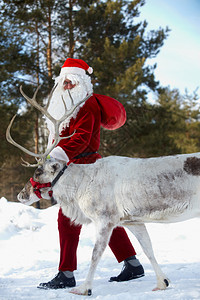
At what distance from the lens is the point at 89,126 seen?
9.97 feet

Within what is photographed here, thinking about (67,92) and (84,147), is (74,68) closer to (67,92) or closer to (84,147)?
(67,92)

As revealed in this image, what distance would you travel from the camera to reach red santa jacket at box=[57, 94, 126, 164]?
9.73 ft

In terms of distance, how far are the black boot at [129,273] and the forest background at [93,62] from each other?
8.83 m

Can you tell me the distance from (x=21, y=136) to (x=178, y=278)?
33.4 ft

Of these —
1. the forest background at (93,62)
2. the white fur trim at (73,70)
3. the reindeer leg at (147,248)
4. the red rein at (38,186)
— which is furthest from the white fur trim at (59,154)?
the forest background at (93,62)

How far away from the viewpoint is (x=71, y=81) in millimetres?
3436

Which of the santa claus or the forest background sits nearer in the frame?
the santa claus

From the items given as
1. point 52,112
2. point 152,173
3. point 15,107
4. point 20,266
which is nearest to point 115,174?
point 152,173

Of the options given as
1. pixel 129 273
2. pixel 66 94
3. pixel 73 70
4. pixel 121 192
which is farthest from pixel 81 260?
pixel 73 70

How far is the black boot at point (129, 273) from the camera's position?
309cm

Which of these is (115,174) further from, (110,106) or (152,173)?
(110,106)

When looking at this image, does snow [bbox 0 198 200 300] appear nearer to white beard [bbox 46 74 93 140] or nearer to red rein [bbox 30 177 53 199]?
red rein [bbox 30 177 53 199]

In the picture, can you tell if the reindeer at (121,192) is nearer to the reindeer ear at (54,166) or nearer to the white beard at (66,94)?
the reindeer ear at (54,166)

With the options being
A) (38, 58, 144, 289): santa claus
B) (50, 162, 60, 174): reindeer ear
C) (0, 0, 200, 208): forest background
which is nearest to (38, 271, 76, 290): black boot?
(38, 58, 144, 289): santa claus
